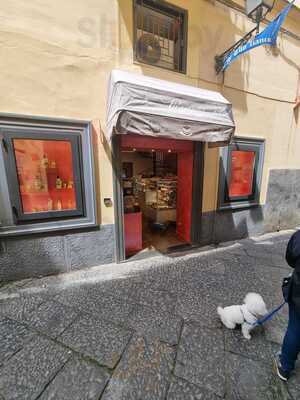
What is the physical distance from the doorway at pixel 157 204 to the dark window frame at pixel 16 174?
69 centimetres

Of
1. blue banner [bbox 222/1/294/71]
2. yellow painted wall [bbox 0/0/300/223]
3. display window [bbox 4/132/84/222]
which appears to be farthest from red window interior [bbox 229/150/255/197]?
display window [bbox 4/132/84/222]

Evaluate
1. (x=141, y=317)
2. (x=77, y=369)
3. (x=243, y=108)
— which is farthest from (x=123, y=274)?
(x=243, y=108)

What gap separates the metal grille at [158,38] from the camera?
11.9ft

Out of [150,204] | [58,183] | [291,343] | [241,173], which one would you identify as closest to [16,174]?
[58,183]

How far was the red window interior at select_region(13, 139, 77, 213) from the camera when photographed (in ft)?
9.91

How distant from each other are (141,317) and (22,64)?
410cm

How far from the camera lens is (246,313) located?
81.3 inches

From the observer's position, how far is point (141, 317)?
2.46m

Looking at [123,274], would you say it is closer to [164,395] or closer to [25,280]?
[25,280]

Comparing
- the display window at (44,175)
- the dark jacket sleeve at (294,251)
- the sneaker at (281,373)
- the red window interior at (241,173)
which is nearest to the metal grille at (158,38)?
the display window at (44,175)

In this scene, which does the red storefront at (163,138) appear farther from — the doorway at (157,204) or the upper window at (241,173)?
the upper window at (241,173)

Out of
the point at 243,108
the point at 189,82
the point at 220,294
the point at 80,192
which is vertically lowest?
the point at 220,294

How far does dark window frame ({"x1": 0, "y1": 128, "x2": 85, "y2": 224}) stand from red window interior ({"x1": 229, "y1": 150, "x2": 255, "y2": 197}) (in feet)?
12.2

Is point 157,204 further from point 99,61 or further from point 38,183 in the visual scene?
point 99,61
